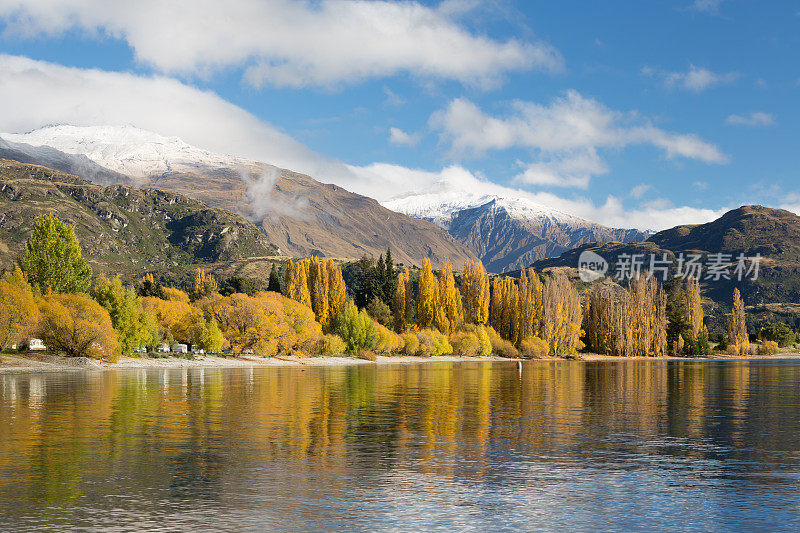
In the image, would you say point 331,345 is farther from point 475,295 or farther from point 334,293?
point 475,295

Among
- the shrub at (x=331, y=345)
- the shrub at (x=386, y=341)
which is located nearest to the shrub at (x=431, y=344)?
the shrub at (x=386, y=341)

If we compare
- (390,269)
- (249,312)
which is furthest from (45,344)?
(390,269)

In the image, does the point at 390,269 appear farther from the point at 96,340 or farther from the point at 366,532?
the point at 366,532

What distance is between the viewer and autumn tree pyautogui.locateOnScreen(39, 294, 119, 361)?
290ft

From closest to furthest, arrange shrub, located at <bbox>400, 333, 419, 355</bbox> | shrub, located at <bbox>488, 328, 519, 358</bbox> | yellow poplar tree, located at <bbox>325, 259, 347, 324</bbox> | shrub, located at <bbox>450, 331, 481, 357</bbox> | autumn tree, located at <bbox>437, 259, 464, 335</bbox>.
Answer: shrub, located at <bbox>400, 333, 419, 355</bbox>, yellow poplar tree, located at <bbox>325, 259, 347, 324</bbox>, shrub, located at <bbox>450, 331, 481, 357</bbox>, autumn tree, located at <bbox>437, 259, 464, 335</bbox>, shrub, located at <bbox>488, 328, 519, 358</bbox>

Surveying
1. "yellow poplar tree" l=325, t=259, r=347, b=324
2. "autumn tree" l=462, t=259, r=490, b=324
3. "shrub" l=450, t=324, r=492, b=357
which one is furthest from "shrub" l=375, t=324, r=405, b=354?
"autumn tree" l=462, t=259, r=490, b=324

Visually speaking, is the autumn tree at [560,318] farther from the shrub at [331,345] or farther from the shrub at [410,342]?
the shrub at [331,345]

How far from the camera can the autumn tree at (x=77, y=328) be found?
290 feet

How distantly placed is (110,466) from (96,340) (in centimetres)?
7463

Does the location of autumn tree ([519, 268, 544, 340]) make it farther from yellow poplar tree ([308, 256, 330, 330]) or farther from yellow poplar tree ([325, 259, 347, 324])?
yellow poplar tree ([308, 256, 330, 330])

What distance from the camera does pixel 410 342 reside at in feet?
522

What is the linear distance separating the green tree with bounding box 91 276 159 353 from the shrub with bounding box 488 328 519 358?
91971mm

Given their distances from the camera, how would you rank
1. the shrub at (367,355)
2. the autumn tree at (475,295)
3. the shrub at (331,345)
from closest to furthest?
the shrub at (331,345), the shrub at (367,355), the autumn tree at (475,295)

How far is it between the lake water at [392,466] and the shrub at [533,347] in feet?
410
